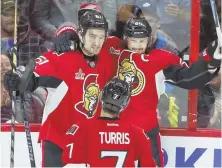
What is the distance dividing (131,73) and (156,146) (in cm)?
40

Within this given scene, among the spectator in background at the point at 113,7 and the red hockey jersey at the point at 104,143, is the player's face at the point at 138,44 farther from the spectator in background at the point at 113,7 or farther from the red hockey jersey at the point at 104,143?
the red hockey jersey at the point at 104,143

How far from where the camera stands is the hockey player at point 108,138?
2.73 meters

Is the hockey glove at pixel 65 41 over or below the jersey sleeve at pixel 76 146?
over

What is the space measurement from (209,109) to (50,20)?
3.22 feet

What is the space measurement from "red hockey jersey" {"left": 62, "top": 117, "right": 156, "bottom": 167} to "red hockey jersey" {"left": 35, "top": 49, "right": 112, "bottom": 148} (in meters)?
0.24

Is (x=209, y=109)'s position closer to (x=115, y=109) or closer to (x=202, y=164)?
(x=202, y=164)

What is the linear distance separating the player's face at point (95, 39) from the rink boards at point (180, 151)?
0.70 meters

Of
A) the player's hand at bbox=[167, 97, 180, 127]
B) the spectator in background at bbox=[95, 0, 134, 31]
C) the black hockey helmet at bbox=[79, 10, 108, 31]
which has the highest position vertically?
the spectator in background at bbox=[95, 0, 134, 31]

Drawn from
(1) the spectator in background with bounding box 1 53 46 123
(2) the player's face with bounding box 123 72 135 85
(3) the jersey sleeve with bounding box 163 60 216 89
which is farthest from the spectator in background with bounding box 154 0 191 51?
(1) the spectator in background with bounding box 1 53 46 123

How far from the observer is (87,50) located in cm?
298

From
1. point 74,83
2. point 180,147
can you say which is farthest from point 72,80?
point 180,147

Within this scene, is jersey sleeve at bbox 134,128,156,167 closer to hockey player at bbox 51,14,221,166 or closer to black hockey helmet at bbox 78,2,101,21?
hockey player at bbox 51,14,221,166

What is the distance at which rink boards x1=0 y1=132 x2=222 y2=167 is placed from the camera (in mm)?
3338

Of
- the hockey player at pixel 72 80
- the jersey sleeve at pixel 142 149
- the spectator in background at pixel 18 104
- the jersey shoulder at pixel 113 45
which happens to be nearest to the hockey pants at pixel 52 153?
the hockey player at pixel 72 80
